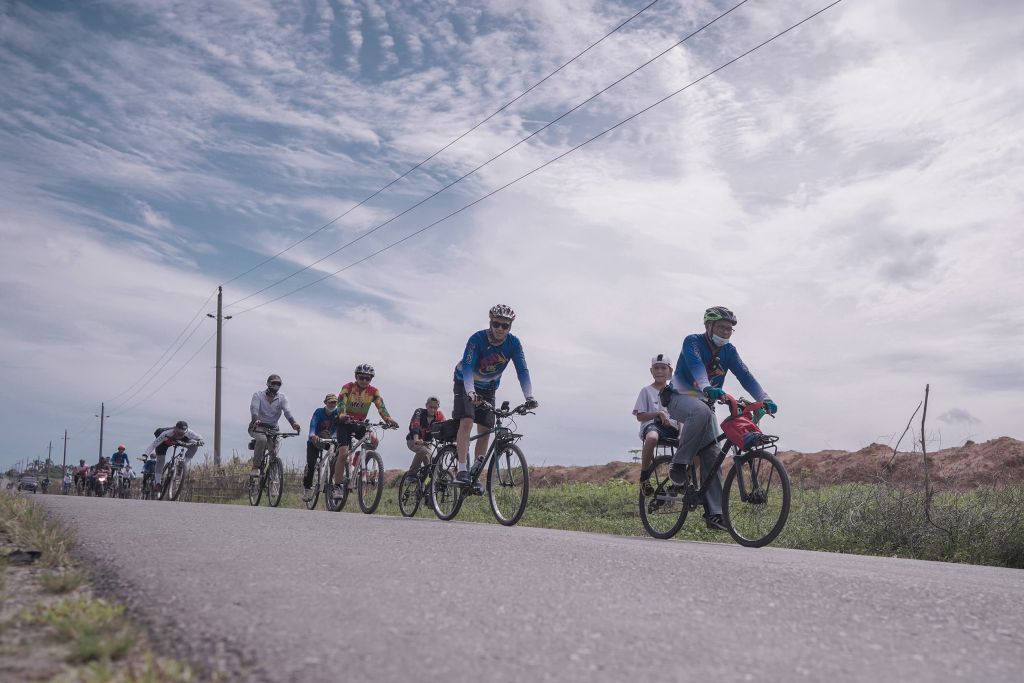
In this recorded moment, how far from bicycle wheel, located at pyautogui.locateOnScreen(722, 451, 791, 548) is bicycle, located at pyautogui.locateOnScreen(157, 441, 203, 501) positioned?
45.0 feet

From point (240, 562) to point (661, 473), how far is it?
5.36 metres

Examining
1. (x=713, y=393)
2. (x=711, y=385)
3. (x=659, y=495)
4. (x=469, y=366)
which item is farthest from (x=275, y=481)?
(x=713, y=393)

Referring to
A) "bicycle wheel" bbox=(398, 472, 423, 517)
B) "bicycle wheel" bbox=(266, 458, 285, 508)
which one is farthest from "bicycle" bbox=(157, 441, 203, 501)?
"bicycle wheel" bbox=(398, 472, 423, 517)

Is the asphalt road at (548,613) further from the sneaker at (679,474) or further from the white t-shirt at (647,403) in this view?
the white t-shirt at (647,403)

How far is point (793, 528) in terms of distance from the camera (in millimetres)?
10242

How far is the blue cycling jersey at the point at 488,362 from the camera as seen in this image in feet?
32.3

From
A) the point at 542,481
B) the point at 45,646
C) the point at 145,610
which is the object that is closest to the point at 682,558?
the point at 145,610

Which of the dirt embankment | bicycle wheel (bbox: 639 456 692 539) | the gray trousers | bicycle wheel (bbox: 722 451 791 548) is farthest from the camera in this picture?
the dirt embankment

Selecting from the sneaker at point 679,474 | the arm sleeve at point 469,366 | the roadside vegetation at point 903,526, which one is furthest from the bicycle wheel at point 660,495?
the arm sleeve at point 469,366

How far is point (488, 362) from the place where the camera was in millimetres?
9906

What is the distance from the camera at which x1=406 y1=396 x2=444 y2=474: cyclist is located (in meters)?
12.4

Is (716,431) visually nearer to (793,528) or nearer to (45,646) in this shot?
(793,528)

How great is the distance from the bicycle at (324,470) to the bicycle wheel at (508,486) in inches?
188

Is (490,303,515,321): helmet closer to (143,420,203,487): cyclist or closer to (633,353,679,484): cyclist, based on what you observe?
(633,353,679,484): cyclist
